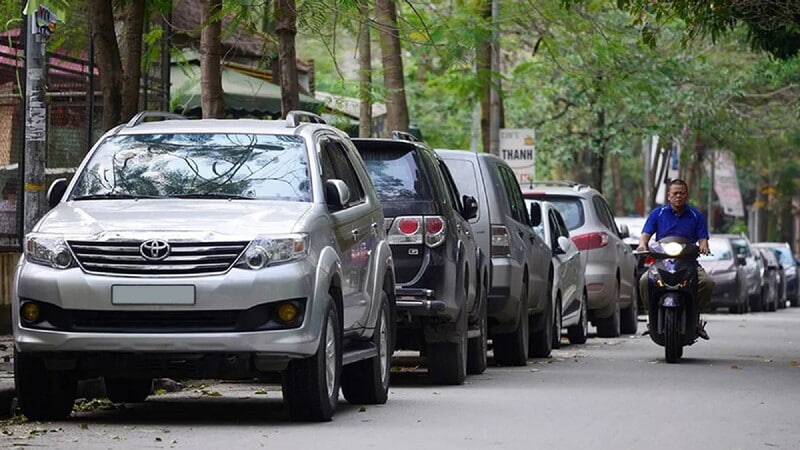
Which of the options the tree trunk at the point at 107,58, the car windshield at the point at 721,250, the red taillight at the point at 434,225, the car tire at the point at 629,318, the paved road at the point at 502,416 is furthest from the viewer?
the car windshield at the point at 721,250

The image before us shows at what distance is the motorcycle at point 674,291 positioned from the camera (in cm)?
1723

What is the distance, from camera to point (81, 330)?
1032 centimetres

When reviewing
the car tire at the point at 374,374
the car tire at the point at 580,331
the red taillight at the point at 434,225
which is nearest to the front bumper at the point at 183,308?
the car tire at the point at 374,374

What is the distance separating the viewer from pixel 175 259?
33.7 ft

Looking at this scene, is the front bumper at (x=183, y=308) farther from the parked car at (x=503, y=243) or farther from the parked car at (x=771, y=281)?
the parked car at (x=771, y=281)

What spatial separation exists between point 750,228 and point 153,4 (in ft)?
222

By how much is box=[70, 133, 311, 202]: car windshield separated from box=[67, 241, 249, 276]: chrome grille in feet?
3.02

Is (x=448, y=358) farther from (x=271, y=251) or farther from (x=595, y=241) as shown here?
(x=595, y=241)

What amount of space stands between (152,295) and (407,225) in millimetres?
3760

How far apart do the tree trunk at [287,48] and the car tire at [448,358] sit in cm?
433

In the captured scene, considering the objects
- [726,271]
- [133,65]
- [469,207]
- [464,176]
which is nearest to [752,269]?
[726,271]

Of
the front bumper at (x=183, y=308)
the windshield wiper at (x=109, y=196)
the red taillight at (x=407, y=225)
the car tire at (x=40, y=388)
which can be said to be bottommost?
the car tire at (x=40, y=388)

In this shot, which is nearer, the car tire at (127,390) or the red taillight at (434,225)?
the car tire at (127,390)

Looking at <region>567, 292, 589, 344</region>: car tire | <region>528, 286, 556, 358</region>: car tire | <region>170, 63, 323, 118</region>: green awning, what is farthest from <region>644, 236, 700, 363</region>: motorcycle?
<region>170, 63, 323, 118</region>: green awning
